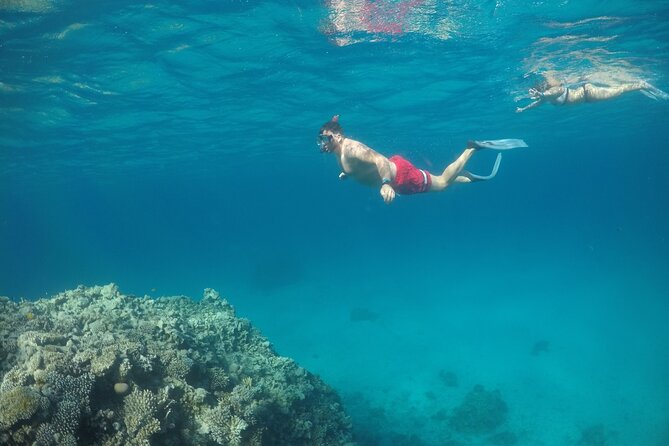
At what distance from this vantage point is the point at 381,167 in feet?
24.1

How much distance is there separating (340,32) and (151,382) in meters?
13.5

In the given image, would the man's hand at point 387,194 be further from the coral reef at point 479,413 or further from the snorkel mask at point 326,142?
the coral reef at point 479,413

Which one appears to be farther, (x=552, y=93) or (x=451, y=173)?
(x=552, y=93)

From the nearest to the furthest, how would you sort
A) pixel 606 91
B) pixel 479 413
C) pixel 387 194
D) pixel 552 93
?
pixel 387 194 → pixel 552 93 → pixel 606 91 → pixel 479 413

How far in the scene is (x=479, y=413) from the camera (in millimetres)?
15125

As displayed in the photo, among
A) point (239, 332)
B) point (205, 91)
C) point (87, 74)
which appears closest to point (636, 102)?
point (205, 91)

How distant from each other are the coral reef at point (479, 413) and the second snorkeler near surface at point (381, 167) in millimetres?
10719

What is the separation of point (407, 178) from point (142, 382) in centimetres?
602

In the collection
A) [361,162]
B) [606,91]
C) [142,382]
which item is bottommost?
[142,382]

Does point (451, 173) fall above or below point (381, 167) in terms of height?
above

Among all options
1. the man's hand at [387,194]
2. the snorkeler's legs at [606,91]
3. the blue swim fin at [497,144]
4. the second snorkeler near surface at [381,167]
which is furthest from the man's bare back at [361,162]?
the snorkeler's legs at [606,91]

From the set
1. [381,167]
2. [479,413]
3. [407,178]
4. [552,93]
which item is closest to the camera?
[381,167]

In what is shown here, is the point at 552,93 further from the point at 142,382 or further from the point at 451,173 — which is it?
the point at 142,382

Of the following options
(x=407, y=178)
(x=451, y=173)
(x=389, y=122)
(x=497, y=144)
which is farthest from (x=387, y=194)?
(x=389, y=122)
